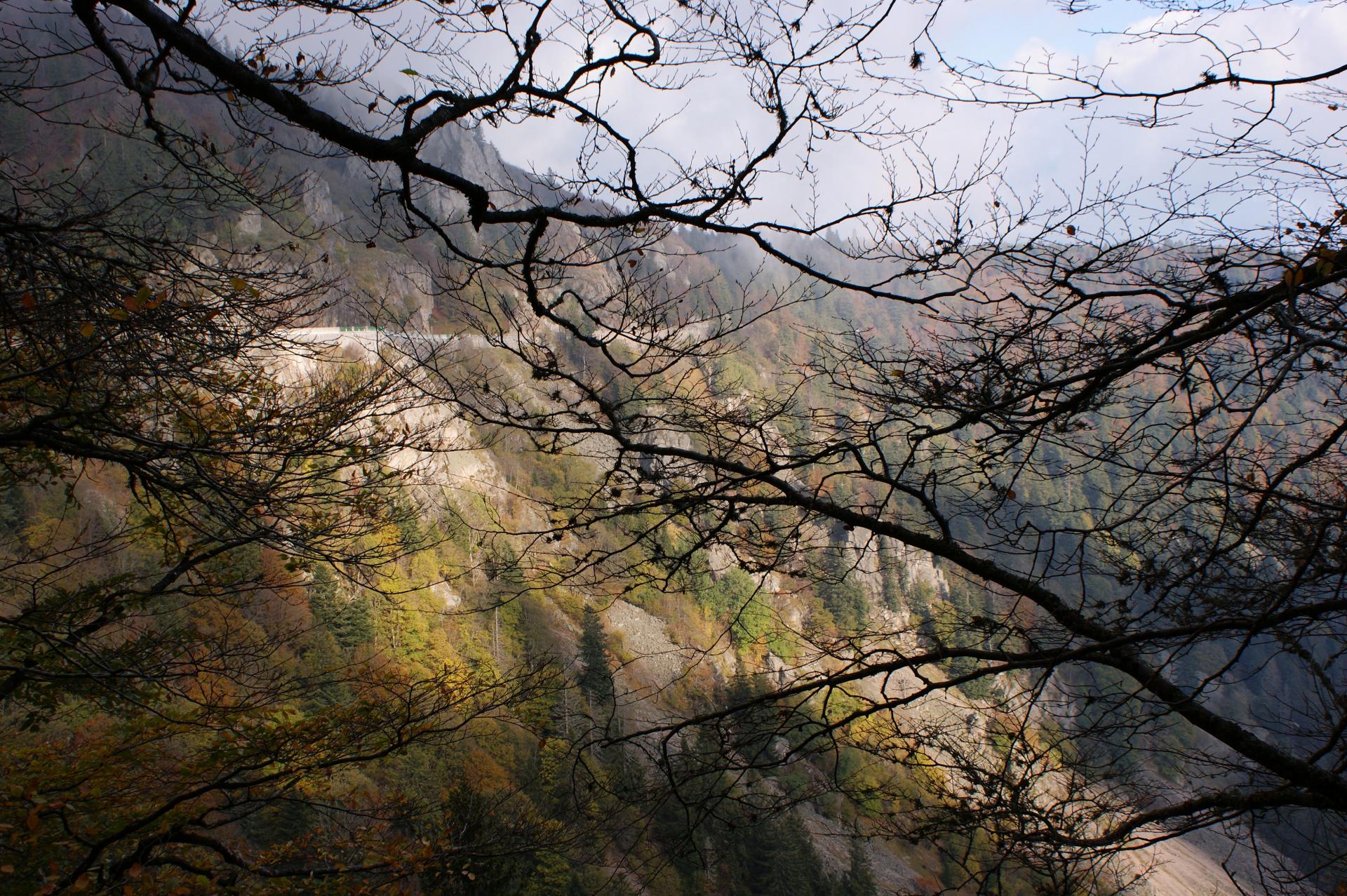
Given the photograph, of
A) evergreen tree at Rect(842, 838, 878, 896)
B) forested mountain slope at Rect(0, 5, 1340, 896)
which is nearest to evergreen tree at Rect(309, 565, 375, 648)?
forested mountain slope at Rect(0, 5, 1340, 896)

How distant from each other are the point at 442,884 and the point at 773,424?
16.5ft

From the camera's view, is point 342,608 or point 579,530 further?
point 342,608

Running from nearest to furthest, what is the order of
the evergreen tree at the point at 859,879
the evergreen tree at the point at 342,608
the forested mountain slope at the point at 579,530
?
the forested mountain slope at the point at 579,530, the evergreen tree at the point at 342,608, the evergreen tree at the point at 859,879

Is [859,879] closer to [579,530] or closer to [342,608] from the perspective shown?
[342,608]

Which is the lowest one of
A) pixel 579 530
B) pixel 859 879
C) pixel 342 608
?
pixel 859 879

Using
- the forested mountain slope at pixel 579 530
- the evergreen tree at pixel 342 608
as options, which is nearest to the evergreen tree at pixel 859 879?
the evergreen tree at pixel 342 608

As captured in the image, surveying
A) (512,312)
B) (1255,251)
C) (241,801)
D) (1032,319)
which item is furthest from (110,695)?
(1255,251)

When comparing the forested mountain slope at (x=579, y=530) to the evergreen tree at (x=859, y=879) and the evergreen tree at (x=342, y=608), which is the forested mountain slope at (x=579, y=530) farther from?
the evergreen tree at (x=859, y=879)

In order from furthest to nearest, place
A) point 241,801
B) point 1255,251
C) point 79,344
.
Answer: point 241,801 < point 79,344 < point 1255,251

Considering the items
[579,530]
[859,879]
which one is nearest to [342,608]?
[859,879]

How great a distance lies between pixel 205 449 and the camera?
299cm

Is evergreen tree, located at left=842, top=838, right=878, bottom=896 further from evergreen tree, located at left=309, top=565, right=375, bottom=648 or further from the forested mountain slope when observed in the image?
the forested mountain slope

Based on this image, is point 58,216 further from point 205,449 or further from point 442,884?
point 442,884

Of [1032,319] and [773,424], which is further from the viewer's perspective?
[773,424]
